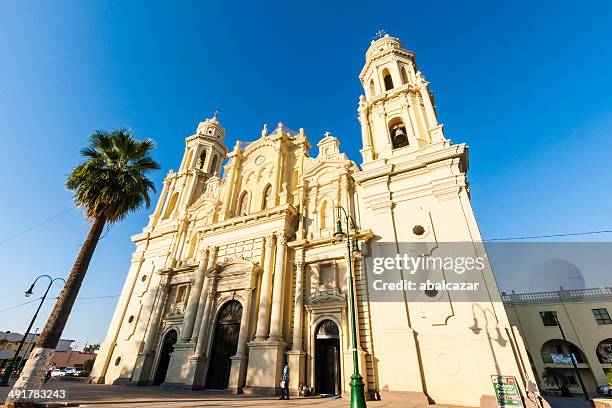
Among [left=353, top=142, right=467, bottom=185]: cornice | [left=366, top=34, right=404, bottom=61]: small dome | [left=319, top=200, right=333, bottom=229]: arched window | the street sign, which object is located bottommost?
the street sign

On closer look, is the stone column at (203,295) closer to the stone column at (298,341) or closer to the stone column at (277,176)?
the stone column at (277,176)

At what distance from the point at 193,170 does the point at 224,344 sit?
58.1ft

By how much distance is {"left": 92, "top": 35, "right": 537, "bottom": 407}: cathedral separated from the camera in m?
11.4

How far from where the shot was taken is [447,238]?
43.7 ft

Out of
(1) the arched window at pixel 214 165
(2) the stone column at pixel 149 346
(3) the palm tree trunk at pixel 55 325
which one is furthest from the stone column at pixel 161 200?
(3) the palm tree trunk at pixel 55 325

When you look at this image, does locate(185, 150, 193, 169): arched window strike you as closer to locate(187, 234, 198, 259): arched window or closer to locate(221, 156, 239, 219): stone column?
locate(221, 156, 239, 219): stone column

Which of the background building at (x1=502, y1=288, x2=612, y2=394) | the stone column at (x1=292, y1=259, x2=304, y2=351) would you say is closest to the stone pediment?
the stone column at (x1=292, y1=259, x2=304, y2=351)

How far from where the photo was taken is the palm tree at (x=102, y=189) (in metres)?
9.65

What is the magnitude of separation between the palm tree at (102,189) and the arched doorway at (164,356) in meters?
10.1

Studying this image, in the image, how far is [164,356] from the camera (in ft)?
61.0

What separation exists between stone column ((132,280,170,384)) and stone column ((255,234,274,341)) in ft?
27.7

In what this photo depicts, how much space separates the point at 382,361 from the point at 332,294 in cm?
376

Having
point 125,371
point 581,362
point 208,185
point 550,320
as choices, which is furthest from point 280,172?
point 581,362

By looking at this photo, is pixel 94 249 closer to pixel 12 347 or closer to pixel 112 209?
pixel 112 209
